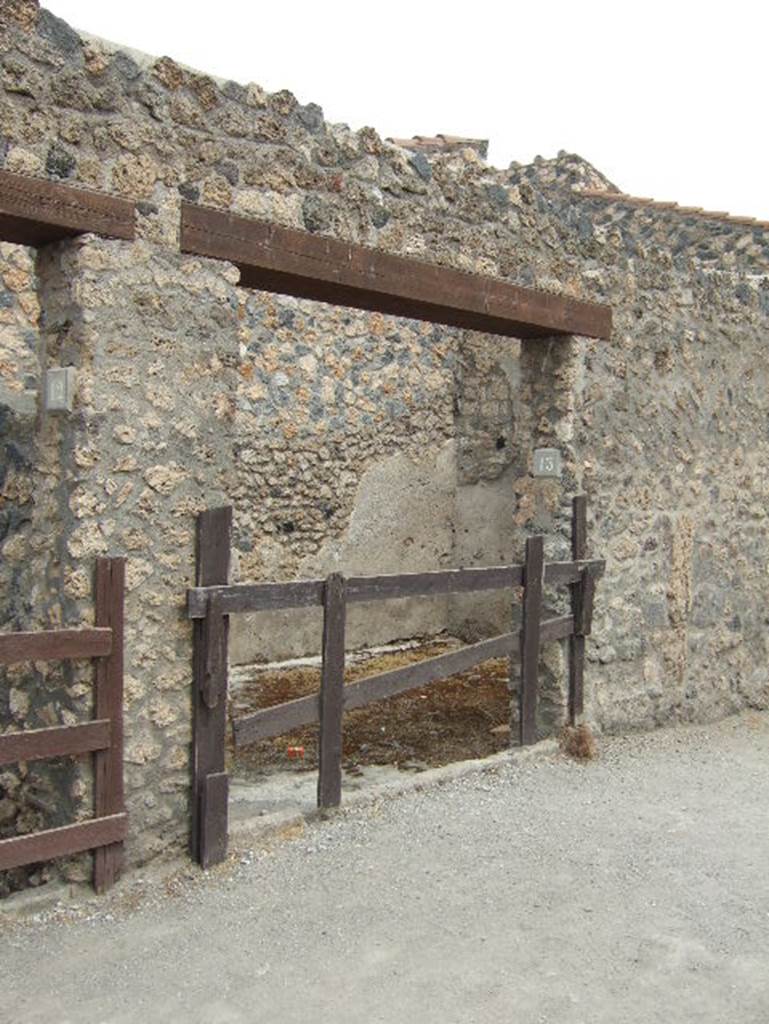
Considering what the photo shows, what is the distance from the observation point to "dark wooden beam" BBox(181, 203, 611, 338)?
430cm

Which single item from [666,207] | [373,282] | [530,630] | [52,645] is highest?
[666,207]

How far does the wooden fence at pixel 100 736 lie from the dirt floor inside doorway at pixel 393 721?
184 cm

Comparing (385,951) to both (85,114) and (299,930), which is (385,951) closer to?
(299,930)

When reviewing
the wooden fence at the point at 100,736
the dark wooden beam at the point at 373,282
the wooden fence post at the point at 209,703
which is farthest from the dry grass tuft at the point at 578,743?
the wooden fence at the point at 100,736

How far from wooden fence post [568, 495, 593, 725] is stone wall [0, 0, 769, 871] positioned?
8cm

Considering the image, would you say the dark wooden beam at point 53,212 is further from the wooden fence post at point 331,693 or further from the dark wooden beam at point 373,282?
the wooden fence post at point 331,693

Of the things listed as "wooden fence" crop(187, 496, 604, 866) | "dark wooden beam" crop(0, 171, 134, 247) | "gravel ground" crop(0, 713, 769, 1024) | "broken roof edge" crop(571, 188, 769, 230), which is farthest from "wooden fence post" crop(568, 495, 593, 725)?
"broken roof edge" crop(571, 188, 769, 230)

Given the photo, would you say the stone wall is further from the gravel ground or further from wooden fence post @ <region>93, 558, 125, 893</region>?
the gravel ground

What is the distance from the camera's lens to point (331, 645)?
479 cm

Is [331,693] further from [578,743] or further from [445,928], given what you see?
[578,743]

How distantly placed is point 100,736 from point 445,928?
4.59 feet

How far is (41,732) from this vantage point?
12.1 ft

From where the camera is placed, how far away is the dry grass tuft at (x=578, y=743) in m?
5.91

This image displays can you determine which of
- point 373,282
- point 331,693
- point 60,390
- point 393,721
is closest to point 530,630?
point 331,693
